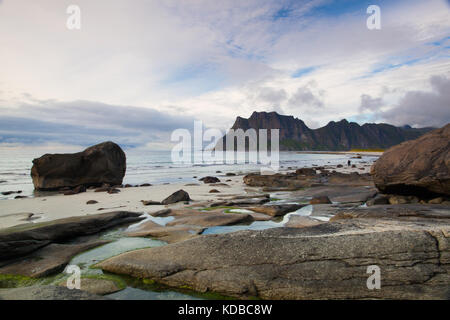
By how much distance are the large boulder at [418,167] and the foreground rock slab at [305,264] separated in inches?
278

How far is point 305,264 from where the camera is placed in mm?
5496

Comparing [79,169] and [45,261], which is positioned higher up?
[79,169]

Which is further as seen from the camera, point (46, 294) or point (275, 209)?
point (275, 209)

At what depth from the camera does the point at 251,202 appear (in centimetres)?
1520

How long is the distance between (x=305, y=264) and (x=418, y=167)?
10.0m

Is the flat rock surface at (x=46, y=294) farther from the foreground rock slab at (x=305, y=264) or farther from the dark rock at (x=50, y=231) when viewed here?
Result: the dark rock at (x=50, y=231)

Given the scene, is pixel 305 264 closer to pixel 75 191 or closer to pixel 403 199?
pixel 403 199

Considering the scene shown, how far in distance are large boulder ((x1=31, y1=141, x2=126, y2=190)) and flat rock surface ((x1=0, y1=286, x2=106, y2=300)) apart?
866 inches

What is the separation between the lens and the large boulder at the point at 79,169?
23562 mm

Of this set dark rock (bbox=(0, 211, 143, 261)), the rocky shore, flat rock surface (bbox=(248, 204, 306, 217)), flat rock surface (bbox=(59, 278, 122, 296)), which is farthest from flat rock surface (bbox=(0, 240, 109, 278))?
flat rock surface (bbox=(248, 204, 306, 217))

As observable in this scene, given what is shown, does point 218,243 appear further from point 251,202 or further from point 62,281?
point 251,202

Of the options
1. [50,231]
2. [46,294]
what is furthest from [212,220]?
[46,294]
